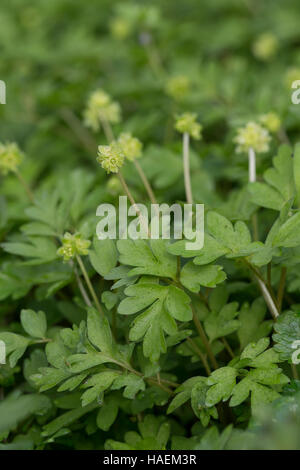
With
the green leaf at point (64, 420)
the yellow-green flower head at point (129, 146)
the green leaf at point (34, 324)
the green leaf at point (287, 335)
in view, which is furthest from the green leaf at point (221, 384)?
the yellow-green flower head at point (129, 146)

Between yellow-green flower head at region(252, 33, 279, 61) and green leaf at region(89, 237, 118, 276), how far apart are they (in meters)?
1.91

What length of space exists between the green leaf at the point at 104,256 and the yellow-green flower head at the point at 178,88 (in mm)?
1176

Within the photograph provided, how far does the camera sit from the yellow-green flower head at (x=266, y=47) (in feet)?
9.14

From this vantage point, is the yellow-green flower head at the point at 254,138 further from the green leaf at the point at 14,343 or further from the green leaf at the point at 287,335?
the green leaf at the point at 14,343

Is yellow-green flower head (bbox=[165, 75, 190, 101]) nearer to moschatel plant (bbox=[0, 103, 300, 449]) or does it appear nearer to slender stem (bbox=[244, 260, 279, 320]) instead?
moschatel plant (bbox=[0, 103, 300, 449])

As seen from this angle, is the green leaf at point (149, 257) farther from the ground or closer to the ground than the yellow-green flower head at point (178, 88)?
closer to the ground

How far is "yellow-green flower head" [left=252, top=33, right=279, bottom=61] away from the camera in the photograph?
2.79m

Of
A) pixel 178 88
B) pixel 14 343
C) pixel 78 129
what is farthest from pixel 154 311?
pixel 78 129

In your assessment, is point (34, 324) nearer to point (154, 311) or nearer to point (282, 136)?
point (154, 311)

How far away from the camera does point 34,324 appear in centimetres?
139

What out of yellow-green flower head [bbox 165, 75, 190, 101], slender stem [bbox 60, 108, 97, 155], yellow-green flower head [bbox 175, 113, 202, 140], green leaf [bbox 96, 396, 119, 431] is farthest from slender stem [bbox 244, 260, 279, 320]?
slender stem [bbox 60, 108, 97, 155]
